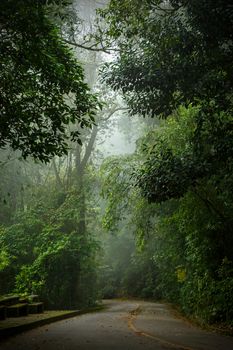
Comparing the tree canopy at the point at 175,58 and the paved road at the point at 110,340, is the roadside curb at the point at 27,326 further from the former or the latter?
the tree canopy at the point at 175,58

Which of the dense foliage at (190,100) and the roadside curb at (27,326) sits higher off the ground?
the dense foliage at (190,100)

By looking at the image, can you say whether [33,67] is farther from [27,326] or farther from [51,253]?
[51,253]

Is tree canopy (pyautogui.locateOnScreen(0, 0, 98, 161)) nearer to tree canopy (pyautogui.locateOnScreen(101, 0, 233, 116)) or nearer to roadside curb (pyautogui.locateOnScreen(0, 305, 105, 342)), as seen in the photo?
tree canopy (pyautogui.locateOnScreen(101, 0, 233, 116))

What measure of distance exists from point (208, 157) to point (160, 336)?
4923mm

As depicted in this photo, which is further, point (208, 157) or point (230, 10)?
point (208, 157)

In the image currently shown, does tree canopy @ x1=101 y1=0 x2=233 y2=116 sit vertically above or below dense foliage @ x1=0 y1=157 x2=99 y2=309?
above

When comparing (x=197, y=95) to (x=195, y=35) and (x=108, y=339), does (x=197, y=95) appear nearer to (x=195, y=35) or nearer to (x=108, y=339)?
(x=195, y=35)

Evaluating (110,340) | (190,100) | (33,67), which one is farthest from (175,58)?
(110,340)

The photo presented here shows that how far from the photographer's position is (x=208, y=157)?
1061 cm

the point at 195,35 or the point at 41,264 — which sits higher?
the point at 195,35

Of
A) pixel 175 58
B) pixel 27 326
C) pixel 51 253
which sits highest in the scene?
pixel 175 58

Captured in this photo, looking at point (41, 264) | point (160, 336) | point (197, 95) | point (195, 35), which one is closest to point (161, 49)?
point (195, 35)

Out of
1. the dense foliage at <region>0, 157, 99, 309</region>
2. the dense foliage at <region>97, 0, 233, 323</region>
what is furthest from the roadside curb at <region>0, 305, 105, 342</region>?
the dense foliage at <region>97, 0, 233, 323</region>

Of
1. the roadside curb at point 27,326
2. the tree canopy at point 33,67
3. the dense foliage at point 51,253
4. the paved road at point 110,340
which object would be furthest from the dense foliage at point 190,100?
the dense foliage at point 51,253
